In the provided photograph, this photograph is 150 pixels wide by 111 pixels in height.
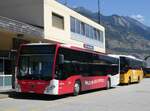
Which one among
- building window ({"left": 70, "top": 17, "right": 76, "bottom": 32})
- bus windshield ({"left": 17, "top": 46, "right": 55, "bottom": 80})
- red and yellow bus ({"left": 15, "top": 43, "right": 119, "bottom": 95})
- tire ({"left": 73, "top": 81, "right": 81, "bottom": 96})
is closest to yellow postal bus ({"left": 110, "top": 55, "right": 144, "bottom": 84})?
building window ({"left": 70, "top": 17, "right": 76, "bottom": 32})

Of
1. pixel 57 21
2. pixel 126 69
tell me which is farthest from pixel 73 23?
pixel 126 69

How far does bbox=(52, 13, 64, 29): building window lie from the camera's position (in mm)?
39662

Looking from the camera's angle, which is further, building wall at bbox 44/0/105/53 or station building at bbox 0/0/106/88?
building wall at bbox 44/0/105/53

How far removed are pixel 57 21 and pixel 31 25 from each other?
7.20 metres

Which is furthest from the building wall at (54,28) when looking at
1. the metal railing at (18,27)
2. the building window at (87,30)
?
the building window at (87,30)

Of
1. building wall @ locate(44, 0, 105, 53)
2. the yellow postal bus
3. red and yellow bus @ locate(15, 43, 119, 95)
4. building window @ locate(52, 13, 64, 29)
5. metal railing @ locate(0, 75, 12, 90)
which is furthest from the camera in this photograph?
building window @ locate(52, 13, 64, 29)

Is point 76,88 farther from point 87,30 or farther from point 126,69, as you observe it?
point 87,30

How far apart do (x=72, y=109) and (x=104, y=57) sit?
48.4 feet

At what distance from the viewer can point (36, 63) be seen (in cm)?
2141

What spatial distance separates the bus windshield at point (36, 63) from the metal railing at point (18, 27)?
644cm

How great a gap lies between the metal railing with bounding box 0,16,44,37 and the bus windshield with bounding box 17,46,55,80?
254 inches

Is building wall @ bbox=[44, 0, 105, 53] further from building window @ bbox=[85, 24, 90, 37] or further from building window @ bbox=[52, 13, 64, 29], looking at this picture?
building window @ bbox=[85, 24, 90, 37]

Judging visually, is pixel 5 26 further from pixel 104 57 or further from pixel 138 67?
pixel 138 67

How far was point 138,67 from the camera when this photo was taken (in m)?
46.1
